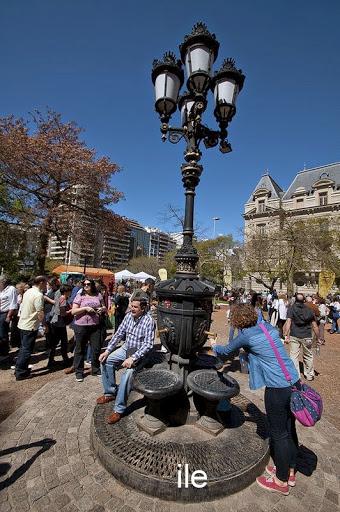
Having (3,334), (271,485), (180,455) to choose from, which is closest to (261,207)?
(3,334)

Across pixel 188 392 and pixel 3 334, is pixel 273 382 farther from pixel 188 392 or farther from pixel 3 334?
pixel 3 334

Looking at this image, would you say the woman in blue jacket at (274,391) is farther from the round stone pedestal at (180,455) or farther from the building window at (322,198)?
the building window at (322,198)

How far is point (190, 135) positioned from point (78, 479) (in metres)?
4.64

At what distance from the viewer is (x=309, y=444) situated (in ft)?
11.8

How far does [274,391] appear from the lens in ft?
9.09

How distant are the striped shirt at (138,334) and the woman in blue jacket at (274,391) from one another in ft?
4.82

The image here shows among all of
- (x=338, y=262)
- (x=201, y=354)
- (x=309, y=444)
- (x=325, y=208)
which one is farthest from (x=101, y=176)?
(x=325, y=208)

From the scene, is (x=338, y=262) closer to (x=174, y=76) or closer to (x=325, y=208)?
(x=325, y=208)

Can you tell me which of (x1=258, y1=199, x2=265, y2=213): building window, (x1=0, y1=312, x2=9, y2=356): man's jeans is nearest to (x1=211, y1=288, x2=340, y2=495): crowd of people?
(x1=0, y1=312, x2=9, y2=356): man's jeans

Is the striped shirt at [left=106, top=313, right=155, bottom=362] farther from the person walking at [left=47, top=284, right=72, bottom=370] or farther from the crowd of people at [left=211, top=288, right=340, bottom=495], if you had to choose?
the person walking at [left=47, top=284, right=72, bottom=370]

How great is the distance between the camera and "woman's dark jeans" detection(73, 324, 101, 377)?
18.0 ft

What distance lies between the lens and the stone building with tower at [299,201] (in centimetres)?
3991

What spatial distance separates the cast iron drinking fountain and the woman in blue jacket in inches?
9.8

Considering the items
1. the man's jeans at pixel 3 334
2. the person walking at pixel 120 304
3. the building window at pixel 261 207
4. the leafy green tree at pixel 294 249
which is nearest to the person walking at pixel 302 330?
the person walking at pixel 120 304
